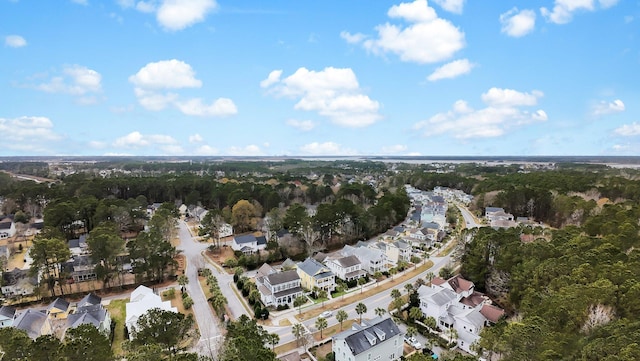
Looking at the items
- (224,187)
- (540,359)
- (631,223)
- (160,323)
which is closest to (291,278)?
(160,323)

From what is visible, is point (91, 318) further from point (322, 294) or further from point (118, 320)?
point (322, 294)

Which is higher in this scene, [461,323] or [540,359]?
[540,359]

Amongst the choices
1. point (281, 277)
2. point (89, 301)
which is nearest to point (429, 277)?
point (281, 277)

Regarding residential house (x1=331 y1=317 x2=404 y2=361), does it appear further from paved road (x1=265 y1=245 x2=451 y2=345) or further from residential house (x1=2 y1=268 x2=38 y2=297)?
residential house (x1=2 y1=268 x2=38 y2=297)

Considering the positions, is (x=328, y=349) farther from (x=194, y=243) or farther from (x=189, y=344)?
(x=194, y=243)

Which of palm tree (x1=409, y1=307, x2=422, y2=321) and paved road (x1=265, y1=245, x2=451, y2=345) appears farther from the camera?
palm tree (x1=409, y1=307, x2=422, y2=321)

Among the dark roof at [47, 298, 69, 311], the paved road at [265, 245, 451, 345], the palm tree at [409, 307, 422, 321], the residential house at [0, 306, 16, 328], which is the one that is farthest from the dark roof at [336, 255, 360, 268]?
the residential house at [0, 306, 16, 328]
